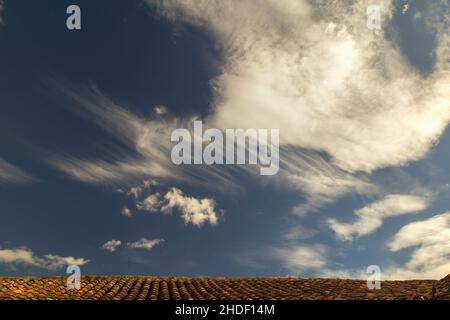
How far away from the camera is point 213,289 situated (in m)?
18.2

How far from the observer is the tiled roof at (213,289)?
15.2m

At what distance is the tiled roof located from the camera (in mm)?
15242
